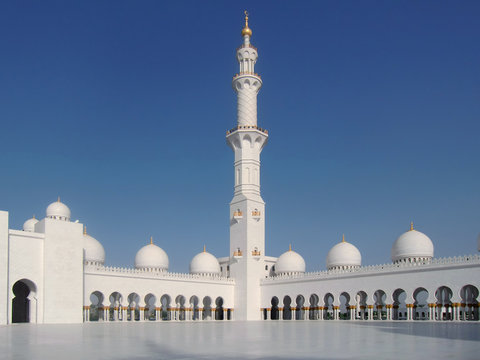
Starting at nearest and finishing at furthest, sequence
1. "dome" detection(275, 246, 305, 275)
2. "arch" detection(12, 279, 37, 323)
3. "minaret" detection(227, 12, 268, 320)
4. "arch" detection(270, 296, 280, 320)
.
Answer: "arch" detection(12, 279, 37, 323)
"minaret" detection(227, 12, 268, 320)
"dome" detection(275, 246, 305, 275)
"arch" detection(270, 296, 280, 320)

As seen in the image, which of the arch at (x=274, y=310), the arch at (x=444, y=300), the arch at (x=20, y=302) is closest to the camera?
the arch at (x=20, y=302)

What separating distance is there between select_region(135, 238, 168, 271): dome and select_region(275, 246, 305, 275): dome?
851 cm

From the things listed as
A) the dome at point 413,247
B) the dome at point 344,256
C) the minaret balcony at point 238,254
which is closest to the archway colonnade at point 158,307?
the minaret balcony at point 238,254

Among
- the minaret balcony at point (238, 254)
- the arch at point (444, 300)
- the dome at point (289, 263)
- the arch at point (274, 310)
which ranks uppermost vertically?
the minaret balcony at point (238, 254)

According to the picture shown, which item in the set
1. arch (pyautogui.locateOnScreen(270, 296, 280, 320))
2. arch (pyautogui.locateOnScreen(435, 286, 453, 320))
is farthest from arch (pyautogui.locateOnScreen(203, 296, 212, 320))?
arch (pyautogui.locateOnScreen(435, 286, 453, 320))

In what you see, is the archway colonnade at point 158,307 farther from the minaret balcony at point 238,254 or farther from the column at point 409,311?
the column at point 409,311

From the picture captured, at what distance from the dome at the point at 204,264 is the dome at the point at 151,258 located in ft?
8.22

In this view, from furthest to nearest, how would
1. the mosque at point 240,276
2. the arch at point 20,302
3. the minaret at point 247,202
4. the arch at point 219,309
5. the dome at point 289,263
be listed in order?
the arch at point 219,309
the dome at point 289,263
the minaret at point 247,202
the arch at point 20,302
the mosque at point 240,276

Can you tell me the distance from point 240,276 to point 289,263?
4.38 meters

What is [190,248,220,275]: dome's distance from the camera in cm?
3866

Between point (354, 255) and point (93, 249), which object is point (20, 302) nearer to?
point (93, 249)

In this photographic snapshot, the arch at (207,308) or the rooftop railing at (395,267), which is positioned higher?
the rooftop railing at (395,267)

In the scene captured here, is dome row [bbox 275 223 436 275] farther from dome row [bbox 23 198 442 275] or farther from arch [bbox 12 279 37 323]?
arch [bbox 12 279 37 323]

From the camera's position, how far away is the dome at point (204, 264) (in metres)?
38.7
